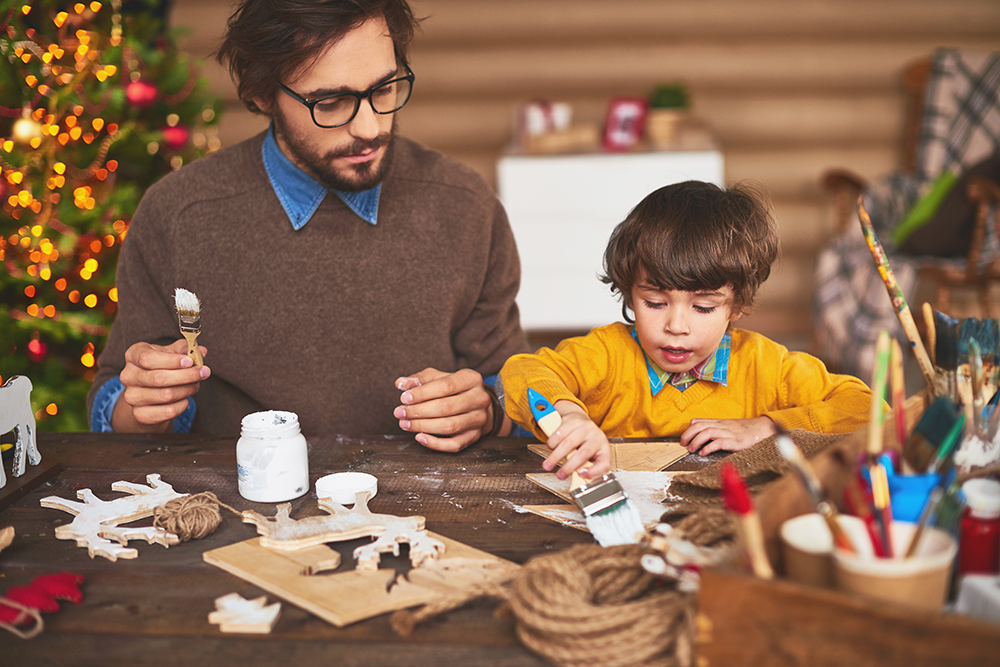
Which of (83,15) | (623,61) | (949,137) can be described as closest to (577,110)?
(623,61)

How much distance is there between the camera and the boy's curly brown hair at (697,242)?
1335 millimetres

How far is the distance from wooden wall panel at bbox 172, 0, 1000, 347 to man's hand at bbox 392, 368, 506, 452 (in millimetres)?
3186

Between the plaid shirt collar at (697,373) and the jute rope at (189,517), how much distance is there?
2.67 feet

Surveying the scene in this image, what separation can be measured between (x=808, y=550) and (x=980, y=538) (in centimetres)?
22

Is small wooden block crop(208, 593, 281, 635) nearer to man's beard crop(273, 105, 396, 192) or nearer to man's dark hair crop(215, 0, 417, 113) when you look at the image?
man's beard crop(273, 105, 396, 192)

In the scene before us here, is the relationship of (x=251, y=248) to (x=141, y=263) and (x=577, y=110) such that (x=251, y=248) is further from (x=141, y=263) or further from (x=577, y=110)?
(x=577, y=110)

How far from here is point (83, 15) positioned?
2453 millimetres

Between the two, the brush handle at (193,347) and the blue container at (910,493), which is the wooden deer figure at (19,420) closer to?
the brush handle at (193,347)

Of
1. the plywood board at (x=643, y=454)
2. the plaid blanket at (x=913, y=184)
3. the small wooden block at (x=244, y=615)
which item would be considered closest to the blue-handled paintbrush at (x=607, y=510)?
the plywood board at (x=643, y=454)

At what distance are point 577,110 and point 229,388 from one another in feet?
10.3

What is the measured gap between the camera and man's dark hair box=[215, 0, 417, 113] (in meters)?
1.47

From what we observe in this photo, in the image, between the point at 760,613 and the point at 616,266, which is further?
the point at 616,266

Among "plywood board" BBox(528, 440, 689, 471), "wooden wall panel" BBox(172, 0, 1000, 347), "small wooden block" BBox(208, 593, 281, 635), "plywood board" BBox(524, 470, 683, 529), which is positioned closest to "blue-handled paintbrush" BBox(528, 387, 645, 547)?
"plywood board" BBox(524, 470, 683, 529)

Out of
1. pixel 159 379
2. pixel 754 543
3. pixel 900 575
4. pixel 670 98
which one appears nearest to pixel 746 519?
pixel 754 543
